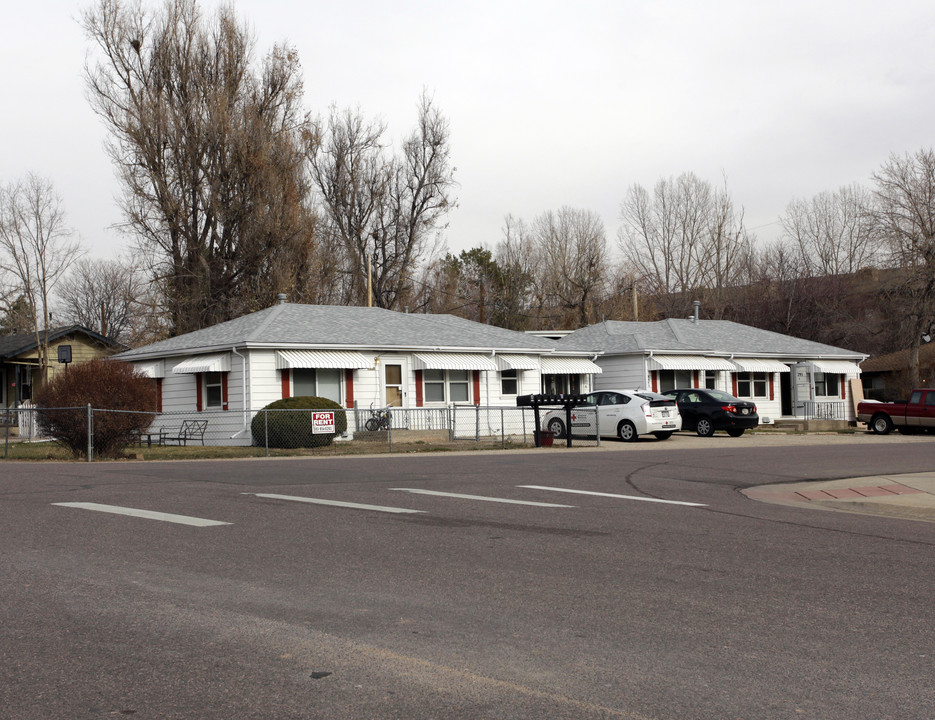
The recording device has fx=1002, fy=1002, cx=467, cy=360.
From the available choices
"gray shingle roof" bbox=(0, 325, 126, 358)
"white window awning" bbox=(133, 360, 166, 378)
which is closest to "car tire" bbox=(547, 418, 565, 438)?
"white window awning" bbox=(133, 360, 166, 378)

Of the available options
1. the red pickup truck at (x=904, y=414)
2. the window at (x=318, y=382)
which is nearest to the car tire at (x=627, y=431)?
the window at (x=318, y=382)

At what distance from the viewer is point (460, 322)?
3741 cm

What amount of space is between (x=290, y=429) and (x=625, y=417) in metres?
9.94

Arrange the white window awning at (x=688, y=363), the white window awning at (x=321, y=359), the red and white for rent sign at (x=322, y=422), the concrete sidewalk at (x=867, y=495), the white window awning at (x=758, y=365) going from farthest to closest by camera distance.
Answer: the white window awning at (x=758, y=365)
the white window awning at (x=688, y=363)
the white window awning at (x=321, y=359)
the red and white for rent sign at (x=322, y=422)
the concrete sidewalk at (x=867, y=495)

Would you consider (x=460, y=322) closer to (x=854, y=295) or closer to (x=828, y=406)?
(x=828, y=406)

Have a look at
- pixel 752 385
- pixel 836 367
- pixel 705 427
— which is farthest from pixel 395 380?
pixel 836 367

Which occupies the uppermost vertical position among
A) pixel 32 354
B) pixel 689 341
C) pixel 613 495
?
pixel 32 354

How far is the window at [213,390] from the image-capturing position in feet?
99.7

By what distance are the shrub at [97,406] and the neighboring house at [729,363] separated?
17818mm

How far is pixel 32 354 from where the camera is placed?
44562 mm

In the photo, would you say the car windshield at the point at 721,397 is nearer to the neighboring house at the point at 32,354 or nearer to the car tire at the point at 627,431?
the car tire at the point at 627,431

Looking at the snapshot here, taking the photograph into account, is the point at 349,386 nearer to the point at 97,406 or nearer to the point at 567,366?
the point at 567,366

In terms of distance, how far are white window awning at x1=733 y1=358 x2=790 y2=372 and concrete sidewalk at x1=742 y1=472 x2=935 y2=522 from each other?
23870 mm

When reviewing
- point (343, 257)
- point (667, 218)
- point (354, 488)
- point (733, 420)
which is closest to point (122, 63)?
point (343, 257)
